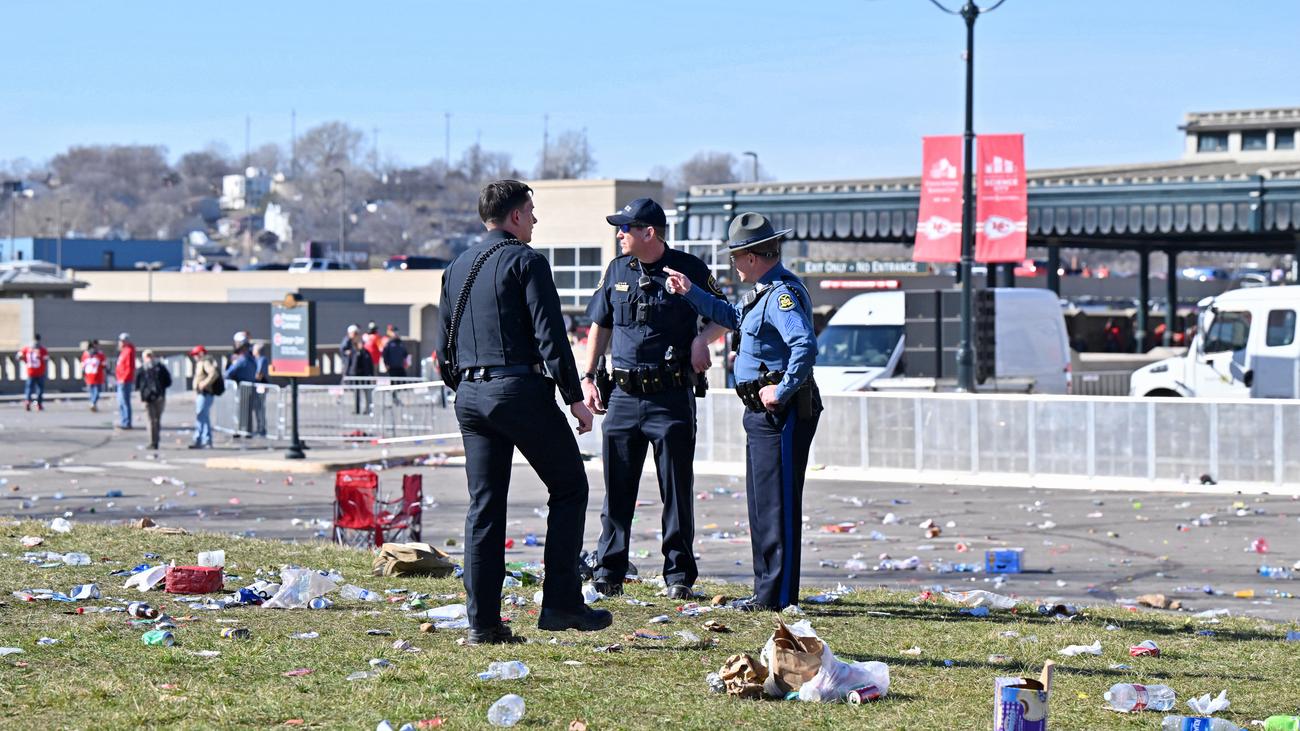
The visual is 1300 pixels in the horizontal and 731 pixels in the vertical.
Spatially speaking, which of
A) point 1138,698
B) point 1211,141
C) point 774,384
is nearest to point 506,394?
point 774,384

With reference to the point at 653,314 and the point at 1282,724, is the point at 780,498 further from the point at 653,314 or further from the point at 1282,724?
the point at 1282,724

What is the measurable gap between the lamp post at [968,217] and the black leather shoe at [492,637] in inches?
692

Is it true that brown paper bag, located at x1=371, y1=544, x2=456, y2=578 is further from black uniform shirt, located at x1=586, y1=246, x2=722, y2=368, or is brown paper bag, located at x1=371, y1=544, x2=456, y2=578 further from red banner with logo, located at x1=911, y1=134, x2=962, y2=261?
red banner with logo, located at x1=911, y1=134, x2=962, y2=261

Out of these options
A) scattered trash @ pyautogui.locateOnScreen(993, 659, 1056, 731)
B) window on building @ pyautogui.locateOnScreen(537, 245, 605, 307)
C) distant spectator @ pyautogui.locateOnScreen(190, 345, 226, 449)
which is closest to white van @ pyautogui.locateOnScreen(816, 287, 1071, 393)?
distant spectator @ pyautogui.locateOnScreen(190, 345, 226, 449)

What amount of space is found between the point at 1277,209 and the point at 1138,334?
16.4m

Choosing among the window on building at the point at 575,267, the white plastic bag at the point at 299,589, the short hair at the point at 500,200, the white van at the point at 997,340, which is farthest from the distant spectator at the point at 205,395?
the window on building at the point at 575,267

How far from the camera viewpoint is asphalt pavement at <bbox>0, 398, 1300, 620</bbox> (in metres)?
11.6

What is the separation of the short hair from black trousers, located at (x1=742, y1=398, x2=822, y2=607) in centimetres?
192

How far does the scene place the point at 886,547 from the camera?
44.7 ft

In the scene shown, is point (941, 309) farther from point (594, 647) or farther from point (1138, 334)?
point (1138, 334)

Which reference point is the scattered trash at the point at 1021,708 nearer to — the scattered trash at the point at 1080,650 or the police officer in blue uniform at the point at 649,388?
the scattered trash at the point at 1080,650

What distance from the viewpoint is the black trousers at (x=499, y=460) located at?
7043 millimetres

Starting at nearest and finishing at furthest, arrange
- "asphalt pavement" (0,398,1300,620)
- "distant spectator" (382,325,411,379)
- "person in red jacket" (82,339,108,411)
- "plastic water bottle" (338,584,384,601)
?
"plastic water bottle" (338,584,384,601)
"asphalt pavement" (0,398,1300,620)
"distant spectator" (382,325,411,379)
"person in red jacket" (82,339,108,411)

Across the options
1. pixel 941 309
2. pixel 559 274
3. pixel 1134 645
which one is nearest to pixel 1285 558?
pixel 1134 645
